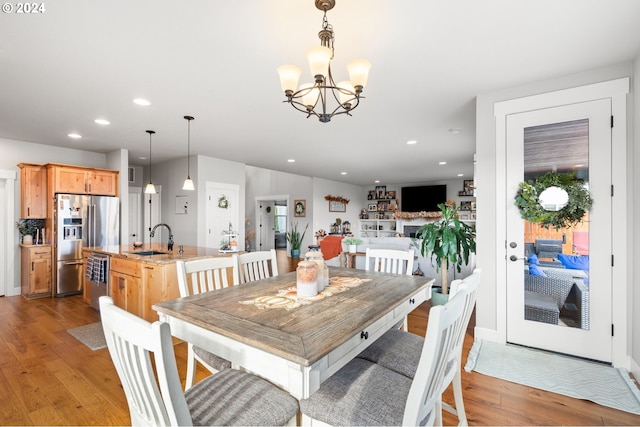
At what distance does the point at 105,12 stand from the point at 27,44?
0.82 metres

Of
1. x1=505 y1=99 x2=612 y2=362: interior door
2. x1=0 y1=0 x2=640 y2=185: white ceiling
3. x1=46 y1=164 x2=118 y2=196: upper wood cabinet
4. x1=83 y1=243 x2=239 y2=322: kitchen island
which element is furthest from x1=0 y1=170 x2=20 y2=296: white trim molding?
x1=505 y1=99 x2=612 y2=362: interior door

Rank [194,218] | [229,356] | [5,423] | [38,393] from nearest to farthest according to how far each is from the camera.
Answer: [229,356] → [5,423] → [38,393] → [194,218]

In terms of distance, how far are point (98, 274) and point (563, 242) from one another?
4.92 metres

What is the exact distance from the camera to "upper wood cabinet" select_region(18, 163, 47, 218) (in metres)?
4.66

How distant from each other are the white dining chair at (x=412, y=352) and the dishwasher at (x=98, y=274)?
3.46m

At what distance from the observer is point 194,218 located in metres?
5.86

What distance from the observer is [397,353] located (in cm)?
151

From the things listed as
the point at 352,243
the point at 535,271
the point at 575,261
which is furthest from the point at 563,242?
the point at 352,243

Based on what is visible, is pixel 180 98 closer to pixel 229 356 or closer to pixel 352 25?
pixel 352 25

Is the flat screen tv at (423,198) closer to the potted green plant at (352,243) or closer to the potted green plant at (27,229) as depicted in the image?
the potted green plant at (352,243)

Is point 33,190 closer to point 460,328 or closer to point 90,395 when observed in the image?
point 90,395

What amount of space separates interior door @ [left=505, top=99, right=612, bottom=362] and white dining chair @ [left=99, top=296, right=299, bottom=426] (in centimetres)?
251

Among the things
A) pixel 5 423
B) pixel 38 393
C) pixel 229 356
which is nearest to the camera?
pixel 229 356

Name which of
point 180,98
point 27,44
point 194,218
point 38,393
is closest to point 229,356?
point 38,393
